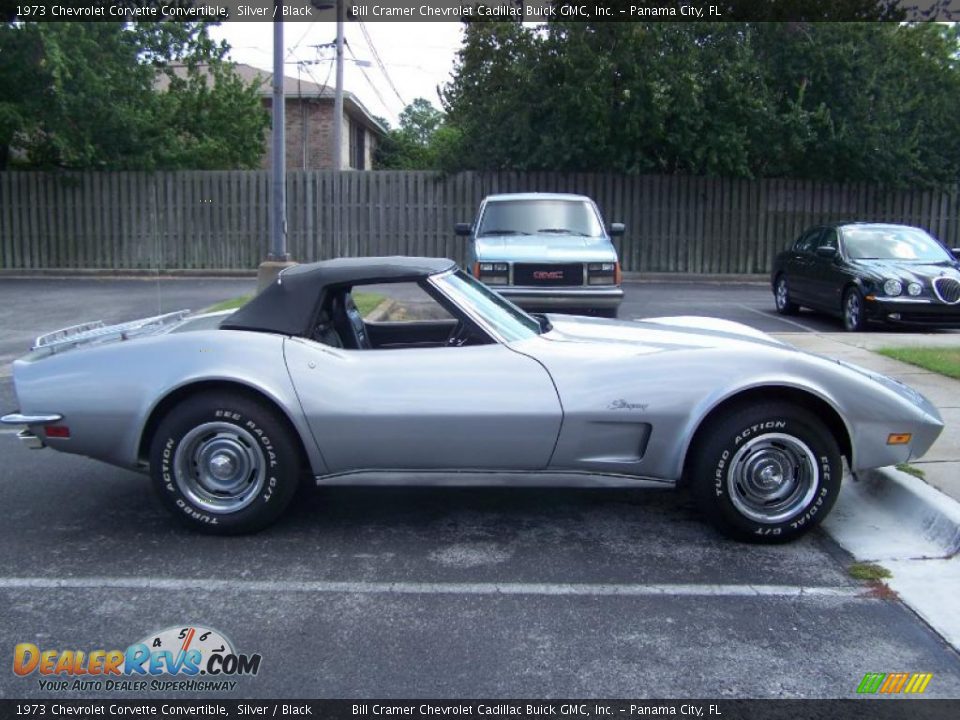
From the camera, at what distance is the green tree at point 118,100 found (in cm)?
1977

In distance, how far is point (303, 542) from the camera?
480cm

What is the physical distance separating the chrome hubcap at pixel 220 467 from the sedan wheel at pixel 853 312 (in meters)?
9.40

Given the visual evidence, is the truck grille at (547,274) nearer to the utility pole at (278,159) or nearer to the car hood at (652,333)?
the utility pole at (278,159)

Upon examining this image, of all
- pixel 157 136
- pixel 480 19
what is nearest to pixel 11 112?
pixel 157 136

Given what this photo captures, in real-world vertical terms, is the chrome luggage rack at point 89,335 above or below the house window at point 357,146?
below

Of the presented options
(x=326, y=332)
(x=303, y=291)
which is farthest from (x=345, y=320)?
(x=303, y=291)

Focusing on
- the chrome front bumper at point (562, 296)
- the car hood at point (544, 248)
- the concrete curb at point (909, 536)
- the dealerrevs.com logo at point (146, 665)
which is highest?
the car hood at point (544, 248)

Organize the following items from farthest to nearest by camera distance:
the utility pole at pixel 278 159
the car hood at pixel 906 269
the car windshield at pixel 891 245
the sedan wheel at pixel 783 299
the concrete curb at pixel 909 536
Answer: the sedan wheel at pixel 783 299 → the utility pole at pixel 278 159 → the car windshield at pixel 891 245 → the car hood at pixel 906 269 → the concrete curb at pixel 909 536

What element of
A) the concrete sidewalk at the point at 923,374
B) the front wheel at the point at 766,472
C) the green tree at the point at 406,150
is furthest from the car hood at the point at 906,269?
the green tree at the point at 406,150

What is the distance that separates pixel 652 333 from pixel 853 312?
7916 mm

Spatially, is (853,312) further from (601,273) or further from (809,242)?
(601,273)

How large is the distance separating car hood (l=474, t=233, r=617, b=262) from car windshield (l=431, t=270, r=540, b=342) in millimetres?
5796

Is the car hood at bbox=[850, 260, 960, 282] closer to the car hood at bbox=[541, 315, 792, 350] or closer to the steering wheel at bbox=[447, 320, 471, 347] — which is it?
the car hood at bbox=[541, 315, 792, 350]

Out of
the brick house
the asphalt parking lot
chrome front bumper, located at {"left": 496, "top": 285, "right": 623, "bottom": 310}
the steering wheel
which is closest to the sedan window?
chrome front bumper, located at {"left": 496, "top": 285, "right": 623, "bottom": 310}
